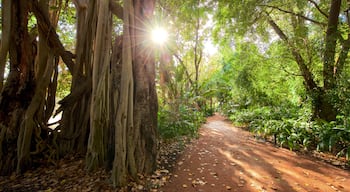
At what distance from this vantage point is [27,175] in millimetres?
3088

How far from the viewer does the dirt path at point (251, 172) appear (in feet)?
8.55

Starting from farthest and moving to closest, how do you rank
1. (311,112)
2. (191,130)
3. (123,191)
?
(191,130)
(311,112)
(123,191)

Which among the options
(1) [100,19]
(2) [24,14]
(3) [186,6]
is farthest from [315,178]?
(2) [24,14]

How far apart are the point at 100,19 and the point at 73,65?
1.49m

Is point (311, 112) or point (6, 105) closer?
point (6, 105)

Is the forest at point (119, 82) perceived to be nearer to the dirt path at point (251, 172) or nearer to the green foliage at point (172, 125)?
the green foliage at point (172, 125)

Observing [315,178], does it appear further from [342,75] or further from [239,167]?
[342,75]

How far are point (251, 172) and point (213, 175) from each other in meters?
0.65

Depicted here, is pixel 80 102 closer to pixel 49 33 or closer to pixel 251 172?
pixel 49 33

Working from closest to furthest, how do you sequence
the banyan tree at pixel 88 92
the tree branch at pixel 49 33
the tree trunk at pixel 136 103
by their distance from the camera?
the tree trunk at pixel 136 103
the banyan tree at pixel 88 92
the tree branch at pixel 49 33

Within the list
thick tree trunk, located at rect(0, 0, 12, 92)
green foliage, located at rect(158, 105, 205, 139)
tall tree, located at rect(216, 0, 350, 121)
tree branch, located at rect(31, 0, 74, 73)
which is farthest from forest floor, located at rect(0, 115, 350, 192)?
tree branch, located at rect(31, 0, 74, 73)

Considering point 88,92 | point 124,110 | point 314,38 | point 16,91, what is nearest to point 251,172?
point 124,110

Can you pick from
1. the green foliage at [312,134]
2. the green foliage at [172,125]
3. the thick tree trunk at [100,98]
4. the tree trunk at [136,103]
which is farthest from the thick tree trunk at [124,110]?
the green foliage at [312,134]

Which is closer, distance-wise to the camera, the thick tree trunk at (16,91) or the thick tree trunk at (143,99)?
the thick tree trunk at (143,99)
